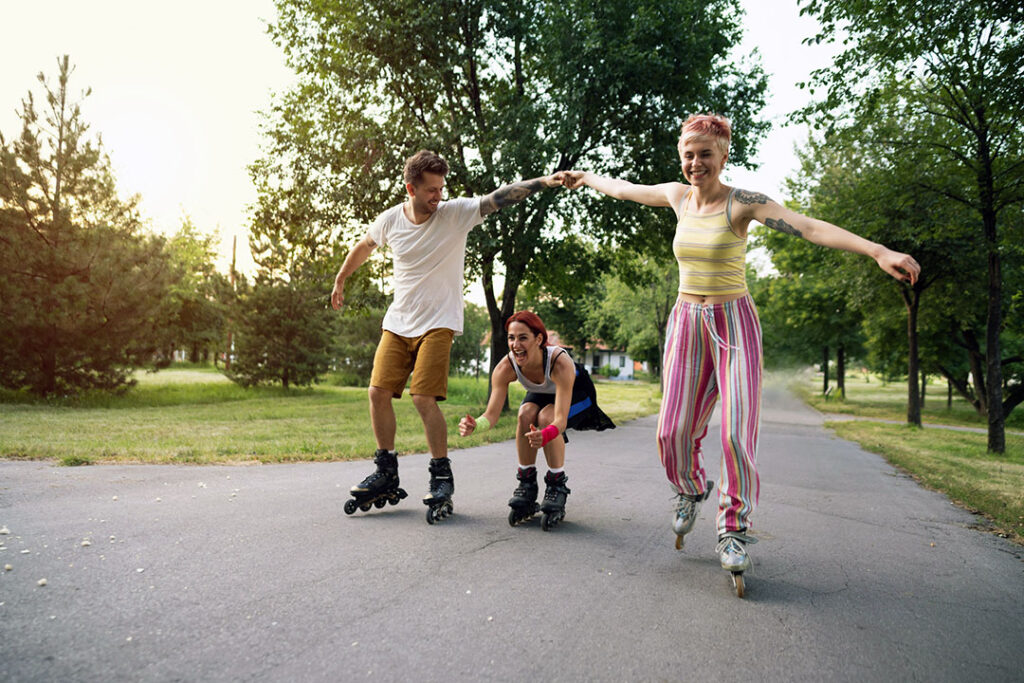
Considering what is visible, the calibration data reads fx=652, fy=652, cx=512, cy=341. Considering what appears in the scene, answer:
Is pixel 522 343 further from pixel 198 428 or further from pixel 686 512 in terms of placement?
pixel 198 428

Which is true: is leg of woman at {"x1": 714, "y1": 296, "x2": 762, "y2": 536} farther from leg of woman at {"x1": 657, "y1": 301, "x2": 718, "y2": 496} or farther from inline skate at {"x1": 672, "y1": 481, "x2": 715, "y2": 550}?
inline skate at {"x1": 672, "y1": 481, "x2": 715, "y2": 550}

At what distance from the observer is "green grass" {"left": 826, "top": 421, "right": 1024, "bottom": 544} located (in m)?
5.84

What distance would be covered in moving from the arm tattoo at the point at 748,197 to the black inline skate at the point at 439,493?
2538 mm

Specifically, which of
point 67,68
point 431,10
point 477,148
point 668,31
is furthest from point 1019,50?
point 67,68

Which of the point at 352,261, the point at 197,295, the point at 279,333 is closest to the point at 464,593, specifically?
the point at 352,261

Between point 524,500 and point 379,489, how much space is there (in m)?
1.00

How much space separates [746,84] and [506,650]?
1594cm

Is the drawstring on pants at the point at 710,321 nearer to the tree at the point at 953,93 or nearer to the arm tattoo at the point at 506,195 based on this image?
the arm tattoo at the point at 506,195

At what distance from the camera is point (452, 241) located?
4527 millimetres

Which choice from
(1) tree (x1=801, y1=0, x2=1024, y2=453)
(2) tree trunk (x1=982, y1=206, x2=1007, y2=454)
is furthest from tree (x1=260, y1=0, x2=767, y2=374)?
(2) tree trunk (x1=982, y1=206, x2=1007, y2=454)

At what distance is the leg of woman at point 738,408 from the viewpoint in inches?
128

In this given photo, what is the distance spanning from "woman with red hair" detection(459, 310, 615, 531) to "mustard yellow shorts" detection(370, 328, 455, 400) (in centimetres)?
39

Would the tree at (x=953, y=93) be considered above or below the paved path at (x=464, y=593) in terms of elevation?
above

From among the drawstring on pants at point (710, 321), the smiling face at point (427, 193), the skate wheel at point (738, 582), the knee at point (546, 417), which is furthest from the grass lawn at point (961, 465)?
the smiling face at point (427, 193)
